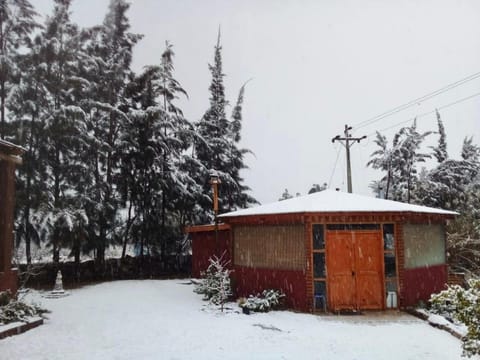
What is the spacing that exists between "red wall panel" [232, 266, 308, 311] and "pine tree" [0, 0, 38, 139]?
10.8m

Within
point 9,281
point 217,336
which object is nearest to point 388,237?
point 217,336

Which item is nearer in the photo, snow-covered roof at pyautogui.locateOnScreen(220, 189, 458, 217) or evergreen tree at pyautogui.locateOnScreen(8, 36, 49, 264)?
snow-covered roof at pyautogui.locateOnScreen(220, 189, 458, 217)

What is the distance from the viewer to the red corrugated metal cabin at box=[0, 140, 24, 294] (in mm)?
9414

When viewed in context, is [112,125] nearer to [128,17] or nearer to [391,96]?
[128,17]

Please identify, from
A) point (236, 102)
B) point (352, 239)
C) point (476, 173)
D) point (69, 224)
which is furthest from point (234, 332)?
point (476, 173)

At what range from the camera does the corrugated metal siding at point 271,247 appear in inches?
393

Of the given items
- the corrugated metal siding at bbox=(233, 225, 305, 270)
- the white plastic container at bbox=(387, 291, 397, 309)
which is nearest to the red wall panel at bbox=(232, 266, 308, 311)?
the corrugated metal siding at bbox=(233, 225, 305, 270)

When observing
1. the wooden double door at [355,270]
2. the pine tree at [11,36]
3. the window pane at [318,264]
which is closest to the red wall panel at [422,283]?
the wooden double door at [355,270]

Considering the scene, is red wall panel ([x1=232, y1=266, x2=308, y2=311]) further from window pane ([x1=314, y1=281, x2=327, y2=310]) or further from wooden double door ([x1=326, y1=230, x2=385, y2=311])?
wooden double door ([x1=326, y1=230, x2=385, y2=311])

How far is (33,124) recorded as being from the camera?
15.9 meters

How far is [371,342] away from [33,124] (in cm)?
1449

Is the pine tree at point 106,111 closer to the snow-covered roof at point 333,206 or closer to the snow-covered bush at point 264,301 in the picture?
the snow-covered roof at point 333,206

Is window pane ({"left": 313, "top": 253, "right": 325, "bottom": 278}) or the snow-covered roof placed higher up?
the snow-covered roof

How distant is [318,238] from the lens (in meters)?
9.89
